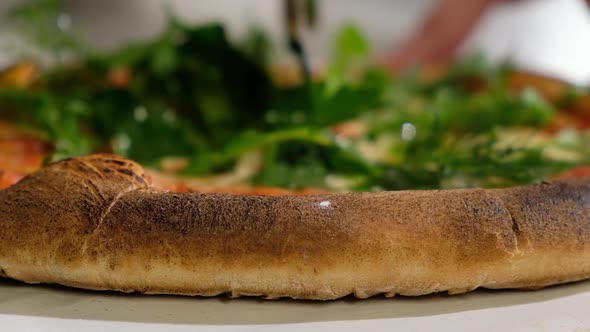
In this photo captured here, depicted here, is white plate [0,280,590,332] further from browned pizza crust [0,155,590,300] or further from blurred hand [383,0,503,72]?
blurred hand [383,0,503,72]

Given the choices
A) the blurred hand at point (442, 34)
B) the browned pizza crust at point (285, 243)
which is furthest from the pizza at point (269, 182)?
the blurred hand at point (442, 34)

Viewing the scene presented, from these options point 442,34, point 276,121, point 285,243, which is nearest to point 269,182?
point 276,121

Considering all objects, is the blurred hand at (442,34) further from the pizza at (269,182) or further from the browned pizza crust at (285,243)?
the browned pizza crust at (285,243)

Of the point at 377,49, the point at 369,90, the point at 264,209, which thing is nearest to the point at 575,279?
the point at 264,209

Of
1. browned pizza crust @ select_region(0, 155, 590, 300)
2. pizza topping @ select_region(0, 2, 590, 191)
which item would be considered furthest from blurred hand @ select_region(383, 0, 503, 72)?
browned pizza crust @ select_region(0, 155, 590, 300)

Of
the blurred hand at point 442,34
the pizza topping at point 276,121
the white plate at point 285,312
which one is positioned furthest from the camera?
the blurred hand at point 442,34

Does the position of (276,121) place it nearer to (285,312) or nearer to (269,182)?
(269,182)
